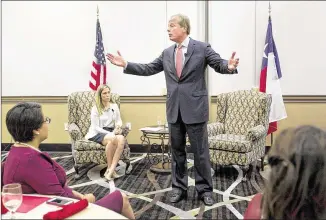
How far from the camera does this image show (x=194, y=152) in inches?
126

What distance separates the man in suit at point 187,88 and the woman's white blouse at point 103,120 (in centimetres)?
131

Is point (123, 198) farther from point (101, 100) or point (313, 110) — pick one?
point (313, 110)

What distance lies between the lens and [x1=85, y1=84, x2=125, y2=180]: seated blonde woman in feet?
13.7

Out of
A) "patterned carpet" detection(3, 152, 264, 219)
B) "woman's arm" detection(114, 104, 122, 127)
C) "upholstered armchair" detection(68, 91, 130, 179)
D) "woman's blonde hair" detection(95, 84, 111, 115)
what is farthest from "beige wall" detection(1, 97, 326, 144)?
"woman's blonde hair" detection(95, 84, 111, 115)

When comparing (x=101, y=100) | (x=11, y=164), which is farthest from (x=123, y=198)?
(x=101, y=100)

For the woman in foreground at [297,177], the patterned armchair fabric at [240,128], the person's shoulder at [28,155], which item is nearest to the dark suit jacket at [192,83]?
the patterned armchair fabric at [240,128]

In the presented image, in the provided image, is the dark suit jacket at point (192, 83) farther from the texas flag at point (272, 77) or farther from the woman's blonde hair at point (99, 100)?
the texas flag at point (272, 77)

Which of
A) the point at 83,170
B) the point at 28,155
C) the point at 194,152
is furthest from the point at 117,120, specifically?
the point at 28,155

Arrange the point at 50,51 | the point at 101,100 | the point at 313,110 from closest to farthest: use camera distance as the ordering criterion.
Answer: the point at 101,100, the point at 313,110, the point at 50,51

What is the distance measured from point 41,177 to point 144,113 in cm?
379

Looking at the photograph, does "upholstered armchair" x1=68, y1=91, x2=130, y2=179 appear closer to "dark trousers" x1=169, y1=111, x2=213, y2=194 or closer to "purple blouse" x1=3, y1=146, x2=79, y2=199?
"dark trousers" x1=169, y1=111, x2=213, y2=194

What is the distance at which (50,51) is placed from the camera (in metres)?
5.58

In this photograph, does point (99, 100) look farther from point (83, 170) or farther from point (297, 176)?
point (297, 176)

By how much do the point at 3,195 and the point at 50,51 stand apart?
449 centimetres
